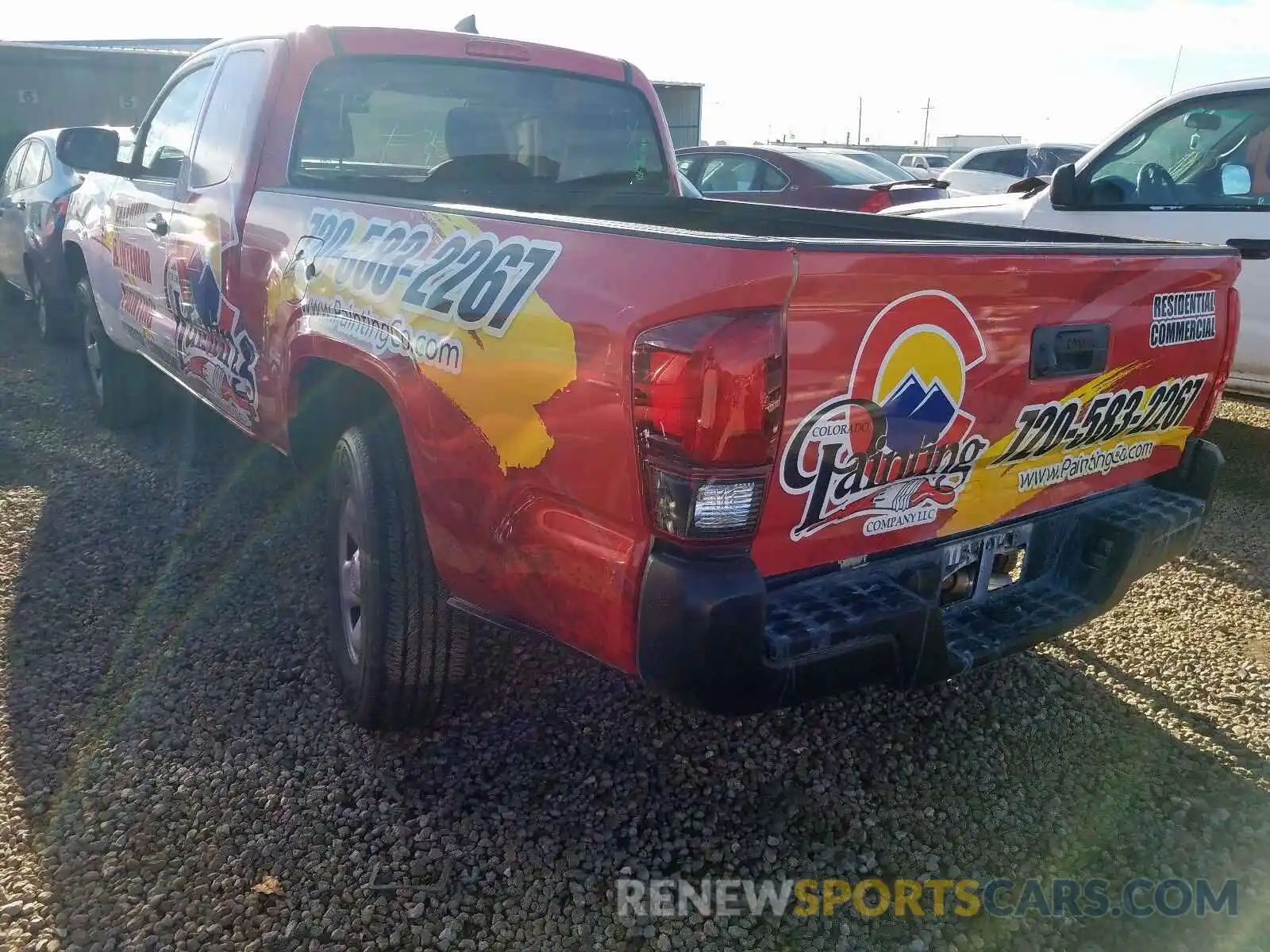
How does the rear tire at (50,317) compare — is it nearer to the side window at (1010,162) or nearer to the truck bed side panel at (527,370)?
the truck bed side panel at (527,370)

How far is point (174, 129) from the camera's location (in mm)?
4203

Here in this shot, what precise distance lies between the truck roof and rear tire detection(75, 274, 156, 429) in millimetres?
2009

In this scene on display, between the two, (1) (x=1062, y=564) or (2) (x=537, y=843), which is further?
(1) (x=1062, y=564)

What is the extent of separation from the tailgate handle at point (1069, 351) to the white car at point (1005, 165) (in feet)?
A: 38.8

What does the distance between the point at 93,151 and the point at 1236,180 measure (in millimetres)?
5592

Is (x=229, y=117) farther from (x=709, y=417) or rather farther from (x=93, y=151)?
(x=709, y=417)

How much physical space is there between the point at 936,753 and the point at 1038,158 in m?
12.6

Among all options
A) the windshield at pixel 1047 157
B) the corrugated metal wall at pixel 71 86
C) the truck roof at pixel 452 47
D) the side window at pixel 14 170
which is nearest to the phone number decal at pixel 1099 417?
the truck roof at pixel 452 47

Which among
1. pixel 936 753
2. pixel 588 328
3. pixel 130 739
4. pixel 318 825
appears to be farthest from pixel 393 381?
pixel 936 753

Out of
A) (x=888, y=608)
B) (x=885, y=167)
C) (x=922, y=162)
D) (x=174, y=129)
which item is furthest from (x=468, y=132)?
(x=922, y=162)

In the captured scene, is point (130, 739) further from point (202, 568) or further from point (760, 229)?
point (760, 229)

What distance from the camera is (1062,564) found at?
263cm

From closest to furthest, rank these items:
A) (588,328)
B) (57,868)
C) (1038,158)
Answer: (588,328), (57,868), (1038,158)

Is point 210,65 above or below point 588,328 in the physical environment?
above
